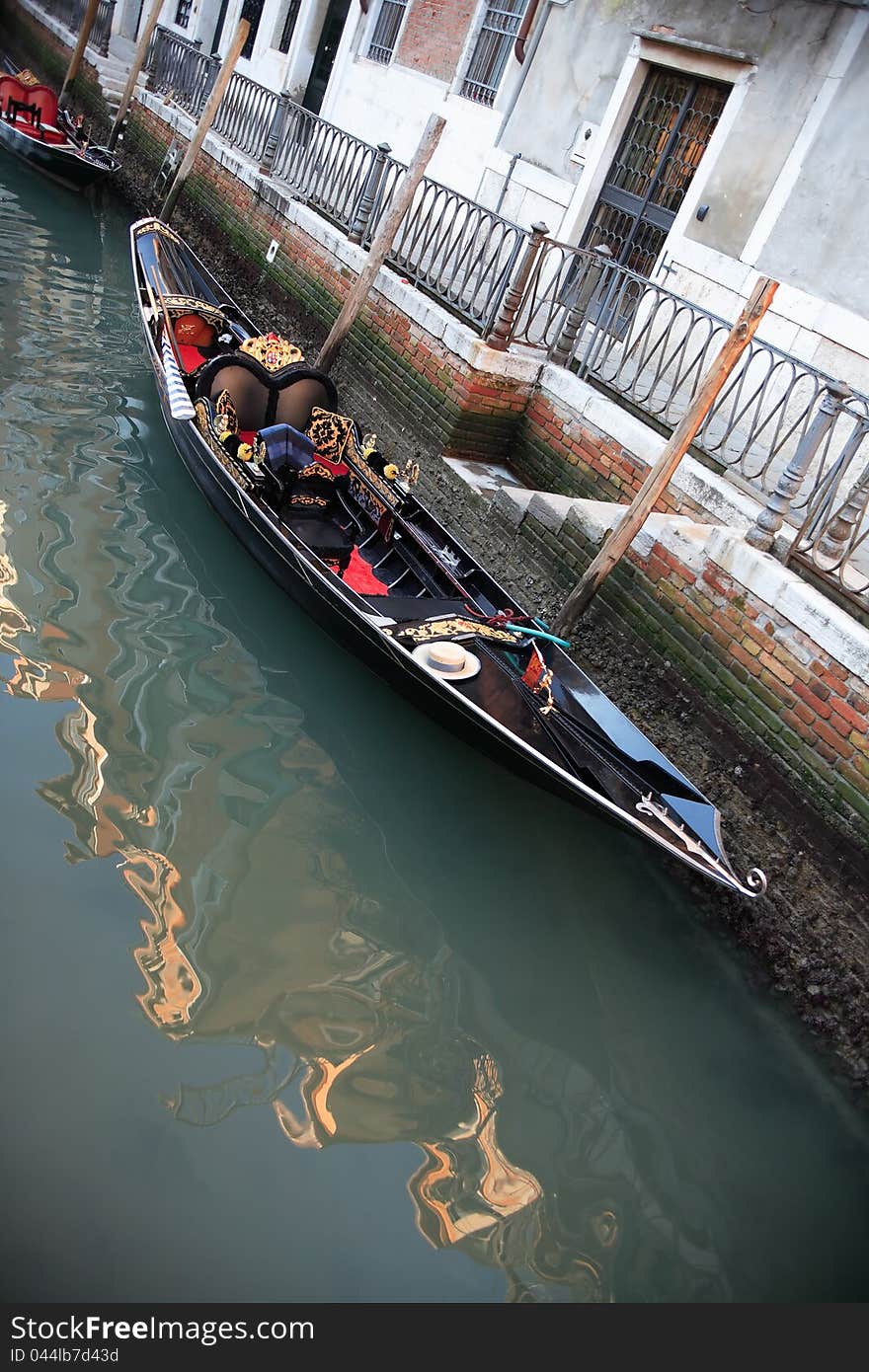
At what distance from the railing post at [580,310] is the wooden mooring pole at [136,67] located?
7973 millimetres

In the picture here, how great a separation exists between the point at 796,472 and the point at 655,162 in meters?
3.95

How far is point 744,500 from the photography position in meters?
4.68

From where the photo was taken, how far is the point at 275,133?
8.84 meters

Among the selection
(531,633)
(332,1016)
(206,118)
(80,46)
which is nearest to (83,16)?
(80,46)

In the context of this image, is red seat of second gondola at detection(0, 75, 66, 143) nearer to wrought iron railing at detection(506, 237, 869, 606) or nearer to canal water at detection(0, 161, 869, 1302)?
wrought iron railing at detection(506, 237, 869, 606)

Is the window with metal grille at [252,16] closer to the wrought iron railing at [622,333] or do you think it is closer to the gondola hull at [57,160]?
the gondola hull at [57,160]

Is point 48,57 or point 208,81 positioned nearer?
point 208,81

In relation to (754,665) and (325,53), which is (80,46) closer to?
(325,53)

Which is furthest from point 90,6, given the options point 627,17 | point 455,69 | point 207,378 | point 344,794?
point 344,794

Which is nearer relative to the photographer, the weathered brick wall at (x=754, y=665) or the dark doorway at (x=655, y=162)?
the weathered brick wall at (x=754, y=665)

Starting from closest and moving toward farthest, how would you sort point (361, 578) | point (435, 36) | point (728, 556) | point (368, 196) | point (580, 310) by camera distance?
point (728, 556)
point (361, 578)
point (580, 310)
point (368, 196)
point (435, 36)

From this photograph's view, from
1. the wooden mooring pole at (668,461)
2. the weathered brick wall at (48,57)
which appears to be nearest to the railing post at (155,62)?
the weathered brick wall at (48,57)

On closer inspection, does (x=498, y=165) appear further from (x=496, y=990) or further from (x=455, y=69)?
(x=496, y=990)

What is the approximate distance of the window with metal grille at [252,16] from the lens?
12.6 metres
